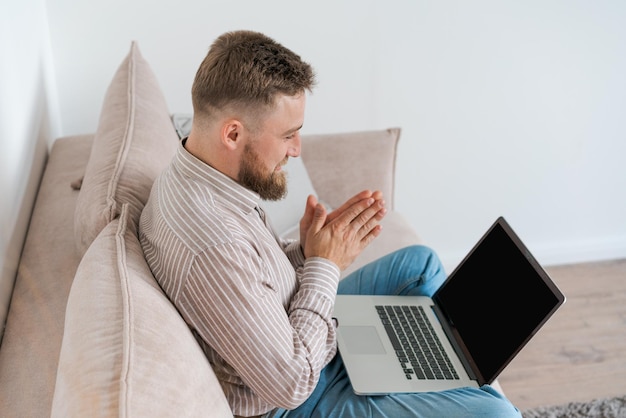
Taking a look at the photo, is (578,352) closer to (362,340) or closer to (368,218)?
(362,340)

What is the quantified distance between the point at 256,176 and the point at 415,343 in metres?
0.57

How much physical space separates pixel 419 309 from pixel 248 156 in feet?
2.13

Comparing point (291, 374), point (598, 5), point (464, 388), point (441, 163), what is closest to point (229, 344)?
point (291, 374)

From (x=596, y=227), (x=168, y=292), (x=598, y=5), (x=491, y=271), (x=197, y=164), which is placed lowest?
(x=596, y=227)

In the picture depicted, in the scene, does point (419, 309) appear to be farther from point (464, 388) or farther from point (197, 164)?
point (197, 164)

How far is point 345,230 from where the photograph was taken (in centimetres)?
146

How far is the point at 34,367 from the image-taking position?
1167mm

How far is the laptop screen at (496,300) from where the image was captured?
4.56 feet

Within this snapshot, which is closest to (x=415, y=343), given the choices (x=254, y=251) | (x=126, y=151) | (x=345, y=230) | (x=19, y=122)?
(x=345, y=230)

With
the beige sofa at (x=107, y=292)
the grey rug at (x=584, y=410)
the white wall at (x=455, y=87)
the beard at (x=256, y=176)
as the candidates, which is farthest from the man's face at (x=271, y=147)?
the grey rug at (x=584, y=410)

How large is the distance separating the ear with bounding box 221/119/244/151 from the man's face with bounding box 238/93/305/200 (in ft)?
0.07

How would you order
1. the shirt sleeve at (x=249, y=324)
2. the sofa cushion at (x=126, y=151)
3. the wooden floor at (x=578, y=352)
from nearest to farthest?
the shirt sleeve at (x=249, y=324), the sofa cushion at (x=126, y=151), the wooden floor at (x=578, y=352)

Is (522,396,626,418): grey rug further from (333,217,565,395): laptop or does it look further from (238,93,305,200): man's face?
(238,93,305,200): man's face

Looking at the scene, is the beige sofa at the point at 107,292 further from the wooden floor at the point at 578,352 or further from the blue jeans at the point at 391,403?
the wooden floor at the point at 578,352
